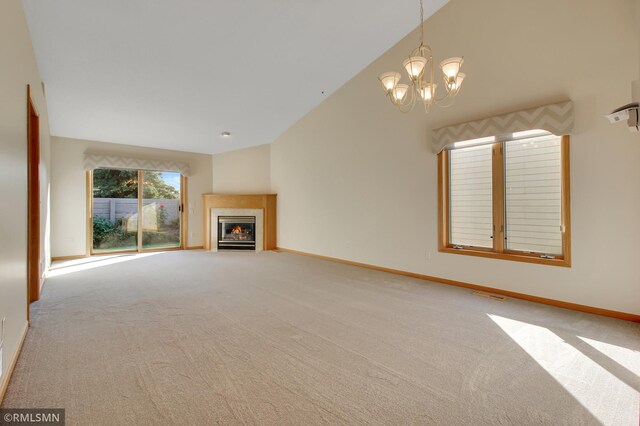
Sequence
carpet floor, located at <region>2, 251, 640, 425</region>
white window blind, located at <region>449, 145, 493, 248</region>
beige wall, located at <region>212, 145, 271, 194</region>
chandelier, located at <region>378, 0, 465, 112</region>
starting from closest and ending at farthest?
carpet floor, located at <region>2, 251, 640, 425</region> < chandelier, located at <region>378, 0, 465, 112</region> < white window blind, located at <region>449, 145, 493, 248</region> < beige wall, located at <region>212, 145, 271, 194</region>

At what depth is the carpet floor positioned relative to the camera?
1.68 metres

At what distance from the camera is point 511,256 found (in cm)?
386

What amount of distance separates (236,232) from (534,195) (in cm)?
648

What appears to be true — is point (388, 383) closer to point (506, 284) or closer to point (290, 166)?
point (506, 284)

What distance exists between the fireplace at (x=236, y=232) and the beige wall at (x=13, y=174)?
523 cm

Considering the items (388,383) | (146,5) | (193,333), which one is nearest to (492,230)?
(388,383)

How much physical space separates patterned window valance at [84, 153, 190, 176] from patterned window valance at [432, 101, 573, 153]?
20.4 feet

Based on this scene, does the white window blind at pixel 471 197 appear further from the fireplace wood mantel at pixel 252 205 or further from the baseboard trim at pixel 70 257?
the baseboard trim at pixel 70 257

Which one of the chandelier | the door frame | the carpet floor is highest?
the chandelier

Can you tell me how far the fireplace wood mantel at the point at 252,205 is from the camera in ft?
25.7

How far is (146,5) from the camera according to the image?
3.23 meters

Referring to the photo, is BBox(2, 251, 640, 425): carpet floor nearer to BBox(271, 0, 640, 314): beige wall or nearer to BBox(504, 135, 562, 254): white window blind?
BBox(271, 0, 640, 314): beige wall

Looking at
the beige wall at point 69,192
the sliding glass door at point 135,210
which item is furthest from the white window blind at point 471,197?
the beige wall at point 69,192

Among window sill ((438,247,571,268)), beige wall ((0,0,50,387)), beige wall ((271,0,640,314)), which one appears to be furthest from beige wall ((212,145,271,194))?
beige wall ((0,0,50,387))
